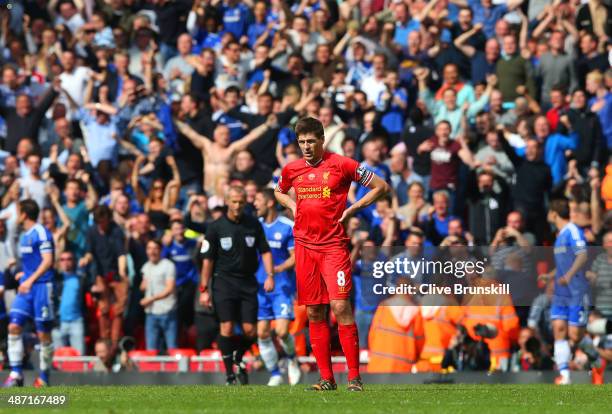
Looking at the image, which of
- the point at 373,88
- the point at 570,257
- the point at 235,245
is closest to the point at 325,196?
the point at 235,245

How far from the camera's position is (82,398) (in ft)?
42.5

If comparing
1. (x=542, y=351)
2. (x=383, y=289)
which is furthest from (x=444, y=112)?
(x=383, y=289)

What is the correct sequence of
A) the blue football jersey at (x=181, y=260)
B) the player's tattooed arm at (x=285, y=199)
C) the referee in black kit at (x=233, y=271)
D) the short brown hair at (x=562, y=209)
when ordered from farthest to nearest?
1. the blue football jersey at (x=181, y=260)
2. the short brown hair at (x=562, y=209)
3. the referee in black kit at (x=233, y=271)
4. the player's tattooed arm at (x=285, y=199)

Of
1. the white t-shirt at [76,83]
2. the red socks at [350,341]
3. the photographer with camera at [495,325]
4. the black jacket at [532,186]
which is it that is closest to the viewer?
the red socks at [350,341]

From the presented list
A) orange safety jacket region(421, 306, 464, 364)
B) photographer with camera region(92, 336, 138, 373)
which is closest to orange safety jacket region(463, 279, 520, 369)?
orange safety jacket region(421, 306, 464, 364)

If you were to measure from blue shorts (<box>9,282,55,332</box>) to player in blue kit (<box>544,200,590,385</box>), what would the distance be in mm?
6553

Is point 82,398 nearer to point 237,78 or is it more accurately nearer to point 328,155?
point 328,155

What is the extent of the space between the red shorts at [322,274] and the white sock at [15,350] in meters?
6.59

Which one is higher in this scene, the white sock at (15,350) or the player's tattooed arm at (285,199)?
the player's tattooed arm at (285,199)

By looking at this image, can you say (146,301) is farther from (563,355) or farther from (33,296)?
(563,355)

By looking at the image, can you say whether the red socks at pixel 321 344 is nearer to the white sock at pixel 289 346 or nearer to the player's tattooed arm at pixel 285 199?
the player's tattooed arm at pixel 285 199

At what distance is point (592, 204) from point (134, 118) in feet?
27.1

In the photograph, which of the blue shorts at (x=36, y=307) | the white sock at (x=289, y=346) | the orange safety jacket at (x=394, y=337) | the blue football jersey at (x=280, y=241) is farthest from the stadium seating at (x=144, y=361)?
the orange safety jacket at (x=394, y=337)

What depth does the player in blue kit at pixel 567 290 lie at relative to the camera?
58.6 ft
